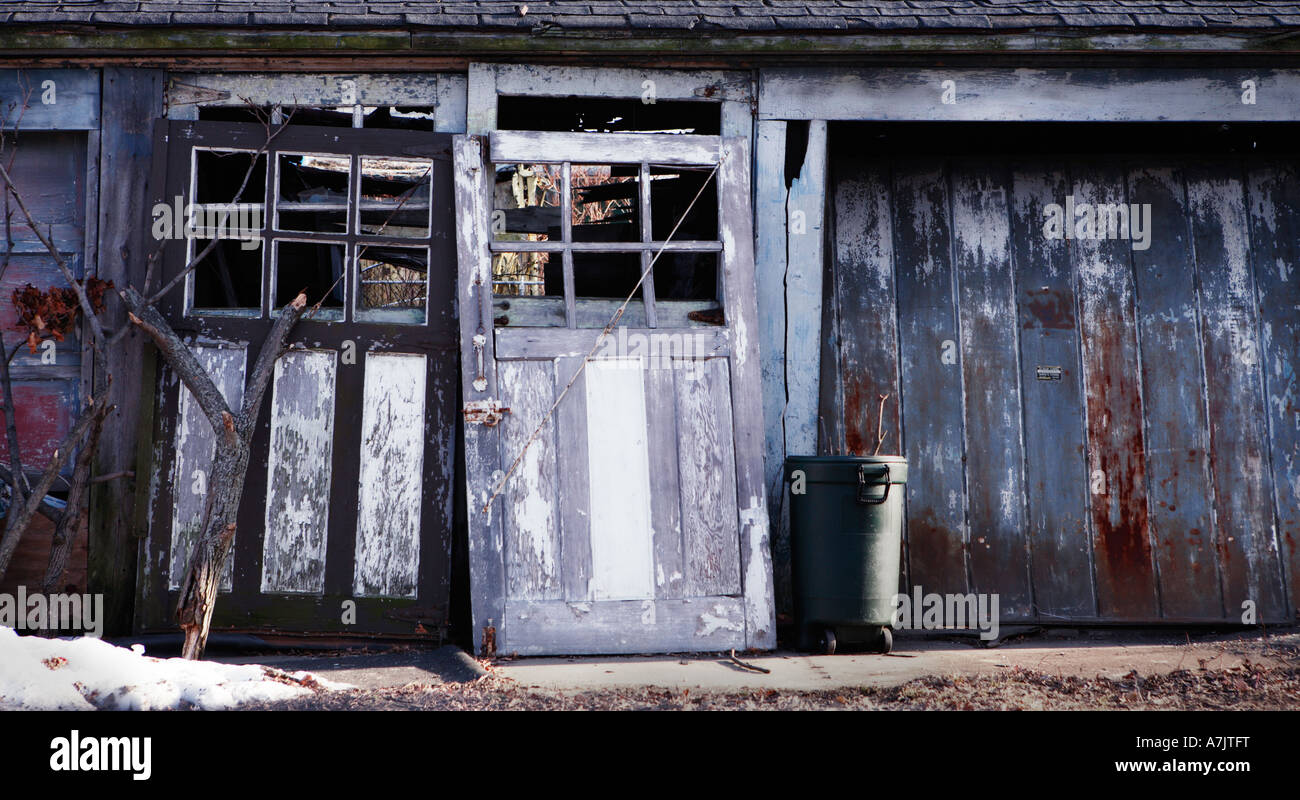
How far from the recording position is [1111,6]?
5.07m

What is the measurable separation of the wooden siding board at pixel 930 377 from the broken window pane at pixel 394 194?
261 centimetres

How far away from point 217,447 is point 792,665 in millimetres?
2608

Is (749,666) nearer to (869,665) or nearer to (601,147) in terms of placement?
(869,665)

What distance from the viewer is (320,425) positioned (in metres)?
4.70

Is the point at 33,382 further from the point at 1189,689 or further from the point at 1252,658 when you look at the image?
the point at 1252,658

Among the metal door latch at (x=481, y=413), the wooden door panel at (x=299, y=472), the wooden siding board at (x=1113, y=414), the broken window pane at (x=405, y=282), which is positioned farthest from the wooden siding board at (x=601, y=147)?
the wooden siding board at (x=1113, y=414)

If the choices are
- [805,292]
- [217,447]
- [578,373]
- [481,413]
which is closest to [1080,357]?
[805,292]

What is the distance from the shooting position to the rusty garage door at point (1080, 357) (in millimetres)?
5359

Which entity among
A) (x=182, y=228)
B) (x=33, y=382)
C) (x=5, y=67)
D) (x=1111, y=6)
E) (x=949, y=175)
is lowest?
(x=33, y=382)

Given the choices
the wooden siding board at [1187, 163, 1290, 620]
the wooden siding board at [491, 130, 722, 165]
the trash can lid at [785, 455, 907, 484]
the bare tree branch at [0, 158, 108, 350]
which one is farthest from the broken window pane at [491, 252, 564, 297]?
the wooden siding board at [1187, 163, 1290, 620]

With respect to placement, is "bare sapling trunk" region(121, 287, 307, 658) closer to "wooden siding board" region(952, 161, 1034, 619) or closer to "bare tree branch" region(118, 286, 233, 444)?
"bare tree branch" region(118, 286, 233, 444)

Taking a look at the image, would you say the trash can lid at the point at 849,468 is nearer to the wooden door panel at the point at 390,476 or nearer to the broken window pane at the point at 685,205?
the broken window pane at the point at 685,205
